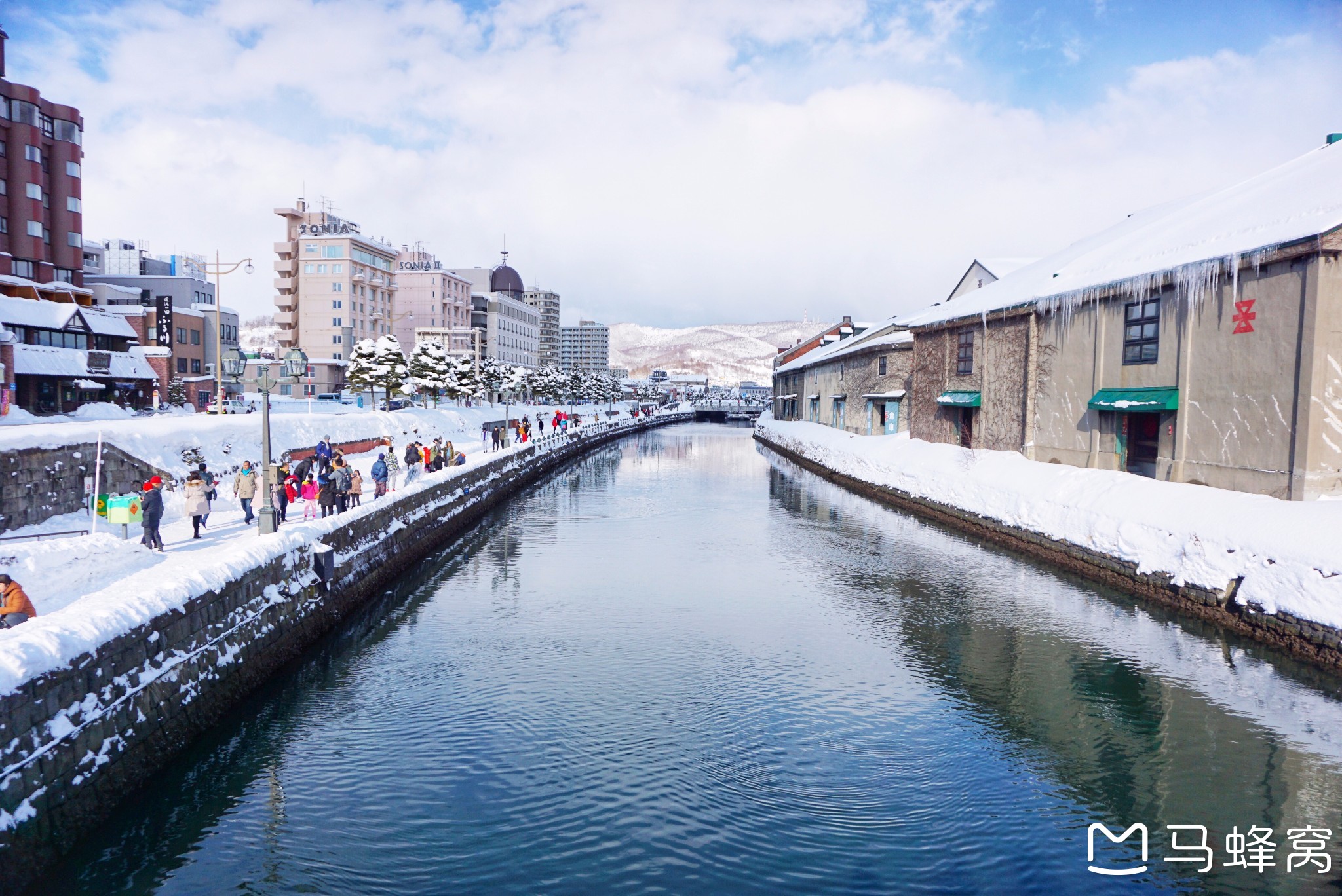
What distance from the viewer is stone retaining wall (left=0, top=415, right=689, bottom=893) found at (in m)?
8.31

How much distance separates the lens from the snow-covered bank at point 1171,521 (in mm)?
15859

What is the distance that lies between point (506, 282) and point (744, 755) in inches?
6738

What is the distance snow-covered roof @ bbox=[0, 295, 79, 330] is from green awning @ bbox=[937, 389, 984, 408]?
46.4m

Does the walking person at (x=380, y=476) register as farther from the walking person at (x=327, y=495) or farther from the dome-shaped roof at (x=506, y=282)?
the dome-shaped roof at (x=506, y=282)

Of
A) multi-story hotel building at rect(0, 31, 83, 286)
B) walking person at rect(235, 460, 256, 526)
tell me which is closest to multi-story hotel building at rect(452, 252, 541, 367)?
multi-story hotel building at rect(0, 31, 83, 286)

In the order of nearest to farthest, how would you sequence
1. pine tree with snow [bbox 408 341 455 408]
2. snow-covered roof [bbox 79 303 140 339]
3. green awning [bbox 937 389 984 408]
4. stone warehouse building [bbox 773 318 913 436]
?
1. green awning [bbox 937 389 984 408]
2. snow-covered roof [bbox 79 303 140 339]
3. stone warehouse building [bbox 773 318 913 436]
4. pine tree with snow [bbox 408 341 455 408]

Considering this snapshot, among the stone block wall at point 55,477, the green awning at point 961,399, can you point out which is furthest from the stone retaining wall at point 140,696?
the green awning at point 961,399

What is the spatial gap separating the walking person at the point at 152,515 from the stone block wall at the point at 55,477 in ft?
10.3

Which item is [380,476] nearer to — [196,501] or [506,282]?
[196,501]

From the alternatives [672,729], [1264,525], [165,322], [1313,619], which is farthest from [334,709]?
[165,322]

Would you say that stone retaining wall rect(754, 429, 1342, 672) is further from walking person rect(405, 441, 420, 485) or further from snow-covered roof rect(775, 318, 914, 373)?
walking person rect(405, 441, 420, 485)

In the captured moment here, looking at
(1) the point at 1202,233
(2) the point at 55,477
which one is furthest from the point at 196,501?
(1) the point at 1202,233

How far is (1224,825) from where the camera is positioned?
10.0 metres

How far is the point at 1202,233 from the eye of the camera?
24125 millimetres
